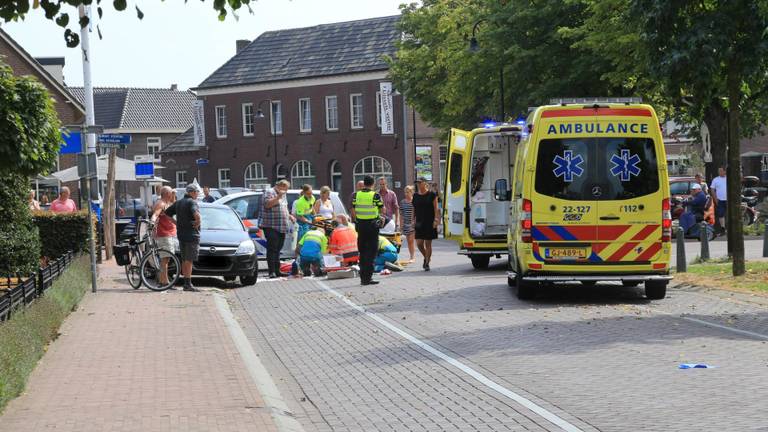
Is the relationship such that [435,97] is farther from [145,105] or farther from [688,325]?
[145,105]

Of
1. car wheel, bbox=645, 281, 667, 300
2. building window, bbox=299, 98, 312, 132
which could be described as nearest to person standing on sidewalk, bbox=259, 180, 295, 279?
car wheel, bbox=645, 281, 667, 300

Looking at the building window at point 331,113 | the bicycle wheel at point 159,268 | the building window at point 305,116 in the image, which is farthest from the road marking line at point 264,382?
the building window at point 305,116

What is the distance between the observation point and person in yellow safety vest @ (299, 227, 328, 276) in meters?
23.6

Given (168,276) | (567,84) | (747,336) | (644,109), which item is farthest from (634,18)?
(567,84)

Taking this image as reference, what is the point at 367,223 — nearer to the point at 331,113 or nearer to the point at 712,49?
the point at 712,49

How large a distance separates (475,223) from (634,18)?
5744mm

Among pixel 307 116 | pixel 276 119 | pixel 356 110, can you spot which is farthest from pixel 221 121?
pixel 356 110

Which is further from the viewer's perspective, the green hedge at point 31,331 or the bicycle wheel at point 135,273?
the bicycle wheel at point 135,273

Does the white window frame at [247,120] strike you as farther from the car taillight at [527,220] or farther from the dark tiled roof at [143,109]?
the car taillight at [527,220]

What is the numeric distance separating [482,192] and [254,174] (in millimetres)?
53301

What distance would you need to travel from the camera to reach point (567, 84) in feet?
120

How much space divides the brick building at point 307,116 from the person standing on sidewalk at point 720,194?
106 feet

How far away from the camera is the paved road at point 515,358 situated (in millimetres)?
8656

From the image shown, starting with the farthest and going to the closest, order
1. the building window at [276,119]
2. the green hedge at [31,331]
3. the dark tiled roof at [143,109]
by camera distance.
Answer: the dark tiled roof at [143,109], the building window at [276,119], the green hedge at [31,331]
